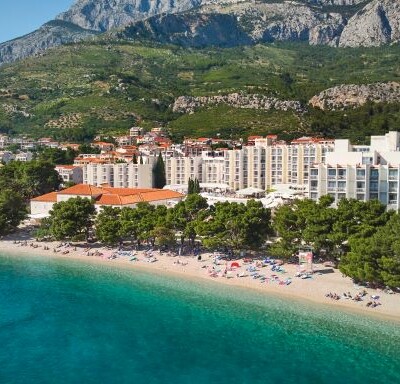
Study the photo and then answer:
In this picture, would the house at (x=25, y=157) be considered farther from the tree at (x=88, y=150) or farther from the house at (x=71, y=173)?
the house at (x=71, y=173)

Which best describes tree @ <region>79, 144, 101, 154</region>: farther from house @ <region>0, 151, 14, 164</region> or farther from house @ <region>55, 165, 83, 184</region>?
house @ <region>55, 165, 83, 184</region>

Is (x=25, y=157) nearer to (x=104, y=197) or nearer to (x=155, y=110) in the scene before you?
(x=155, y=110)

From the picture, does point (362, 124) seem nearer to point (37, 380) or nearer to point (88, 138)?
point (88, 138)

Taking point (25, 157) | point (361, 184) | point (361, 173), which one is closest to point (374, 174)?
point (361, 173)

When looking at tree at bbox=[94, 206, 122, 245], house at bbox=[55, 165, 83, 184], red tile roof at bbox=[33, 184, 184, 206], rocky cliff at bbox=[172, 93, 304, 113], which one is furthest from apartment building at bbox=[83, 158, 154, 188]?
rocky cliff at bbox=[172, 93, 304, 113]

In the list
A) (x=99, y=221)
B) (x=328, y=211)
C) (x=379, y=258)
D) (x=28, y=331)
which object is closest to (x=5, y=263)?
(x=99, y=221)
